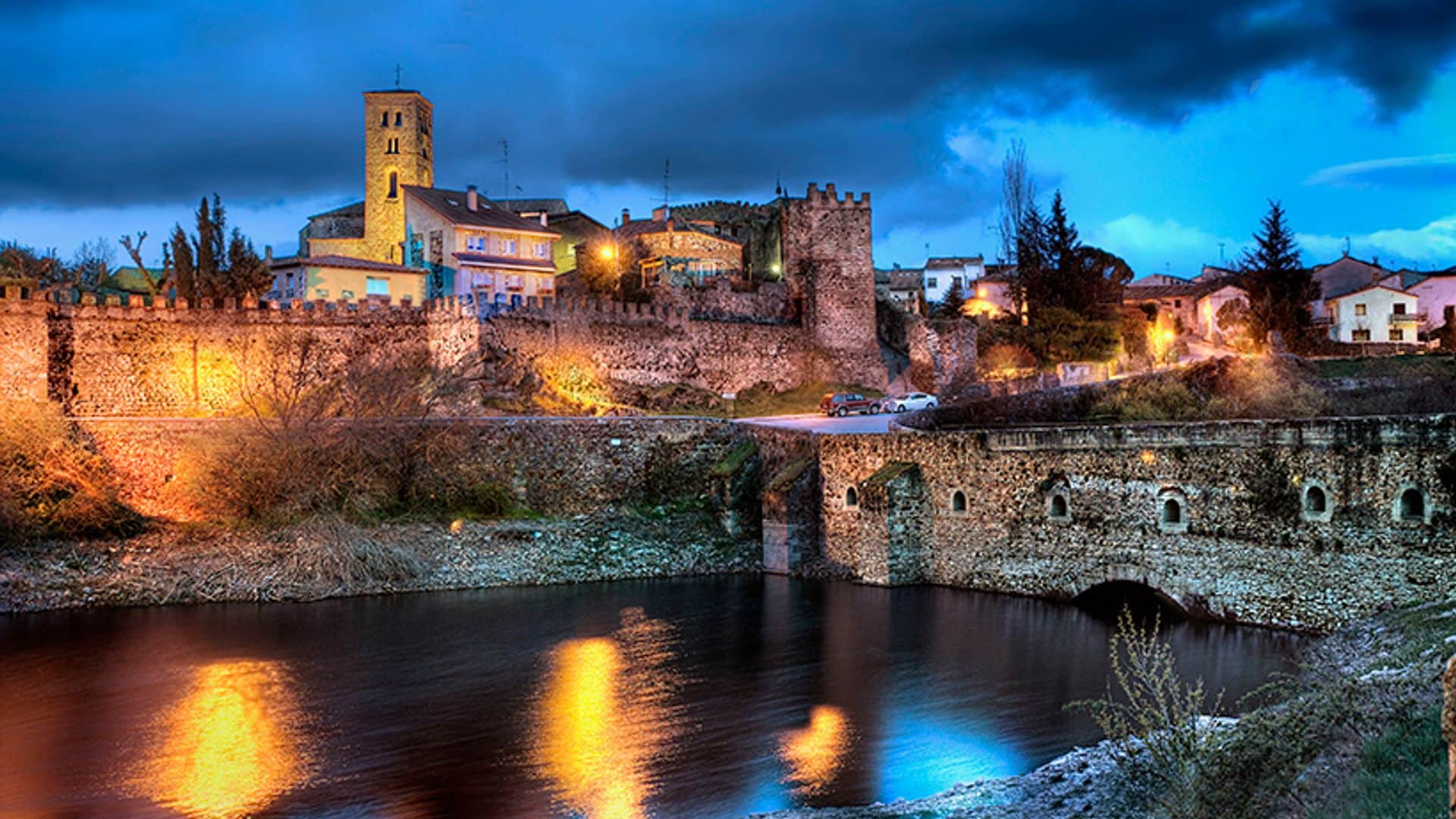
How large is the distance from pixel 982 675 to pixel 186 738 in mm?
12356

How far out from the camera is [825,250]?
55062mm

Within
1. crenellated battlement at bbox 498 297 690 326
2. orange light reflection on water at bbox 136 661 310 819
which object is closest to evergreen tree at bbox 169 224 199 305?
crenellated battlement at bbox 498 297 690 326

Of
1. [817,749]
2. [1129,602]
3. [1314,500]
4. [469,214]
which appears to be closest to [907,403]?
[1129,602]

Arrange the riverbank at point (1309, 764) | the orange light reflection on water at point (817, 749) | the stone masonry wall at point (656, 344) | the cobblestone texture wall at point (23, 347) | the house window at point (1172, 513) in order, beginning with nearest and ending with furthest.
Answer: the riverbank at point (1309, 764) → the orange light reflection on water at point (817, 749) → the house window at point (1172, 513) → the cobblestone texture wall at point (23, 347) → the stone masonry wall at point (656, 344)

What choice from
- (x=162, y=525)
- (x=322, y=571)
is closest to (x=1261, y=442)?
(x=322, y=571)

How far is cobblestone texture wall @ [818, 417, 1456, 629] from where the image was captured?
19.8 m

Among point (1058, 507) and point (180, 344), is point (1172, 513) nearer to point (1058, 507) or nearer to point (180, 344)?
point (1058, 507)

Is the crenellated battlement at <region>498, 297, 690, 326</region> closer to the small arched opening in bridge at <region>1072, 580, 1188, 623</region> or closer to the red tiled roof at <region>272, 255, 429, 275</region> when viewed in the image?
the red tiled roof at <region>272, 255, 429, 275</region>

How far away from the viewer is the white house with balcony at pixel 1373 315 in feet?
184

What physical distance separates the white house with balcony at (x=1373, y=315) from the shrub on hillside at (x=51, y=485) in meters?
50.4

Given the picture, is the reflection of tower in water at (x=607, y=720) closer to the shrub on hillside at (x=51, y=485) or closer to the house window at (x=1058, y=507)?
the house window at (x=1058, y=507)

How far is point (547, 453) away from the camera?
35.0 m

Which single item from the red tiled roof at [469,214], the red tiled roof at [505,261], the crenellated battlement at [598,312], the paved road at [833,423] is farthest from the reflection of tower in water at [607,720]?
the red tiled roof at [469,214]

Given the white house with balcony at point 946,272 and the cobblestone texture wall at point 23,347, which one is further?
the white house with balcony at point 946,272
